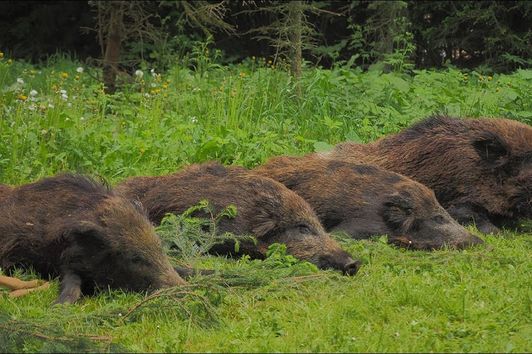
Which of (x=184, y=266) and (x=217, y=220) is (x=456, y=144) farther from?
(x=184, y=266)

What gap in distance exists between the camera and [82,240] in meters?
7.20

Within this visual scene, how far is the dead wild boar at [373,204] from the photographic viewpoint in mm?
8625

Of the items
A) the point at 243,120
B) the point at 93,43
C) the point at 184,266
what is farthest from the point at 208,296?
the point at 93,43

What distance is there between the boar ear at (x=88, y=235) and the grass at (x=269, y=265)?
1.33ft

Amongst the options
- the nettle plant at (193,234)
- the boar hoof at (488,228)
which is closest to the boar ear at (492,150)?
the boar hoof at (488,228)

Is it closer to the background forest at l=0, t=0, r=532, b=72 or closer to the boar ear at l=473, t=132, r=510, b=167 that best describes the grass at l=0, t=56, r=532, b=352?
the boar ear at l=473, t=132, r=510, b=167

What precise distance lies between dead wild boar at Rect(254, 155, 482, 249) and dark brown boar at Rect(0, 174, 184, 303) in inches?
84.0

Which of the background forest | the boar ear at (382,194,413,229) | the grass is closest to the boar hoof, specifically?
the grass

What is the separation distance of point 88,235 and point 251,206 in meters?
1.68

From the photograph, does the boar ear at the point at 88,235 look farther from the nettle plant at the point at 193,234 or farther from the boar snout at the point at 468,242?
the boar snout at the point at 468,242

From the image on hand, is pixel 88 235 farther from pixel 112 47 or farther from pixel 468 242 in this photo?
pixel 112 47

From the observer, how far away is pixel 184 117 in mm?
13070

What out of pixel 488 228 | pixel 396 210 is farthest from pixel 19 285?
pixel 488 228

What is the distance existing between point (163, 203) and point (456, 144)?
313 centimetres
